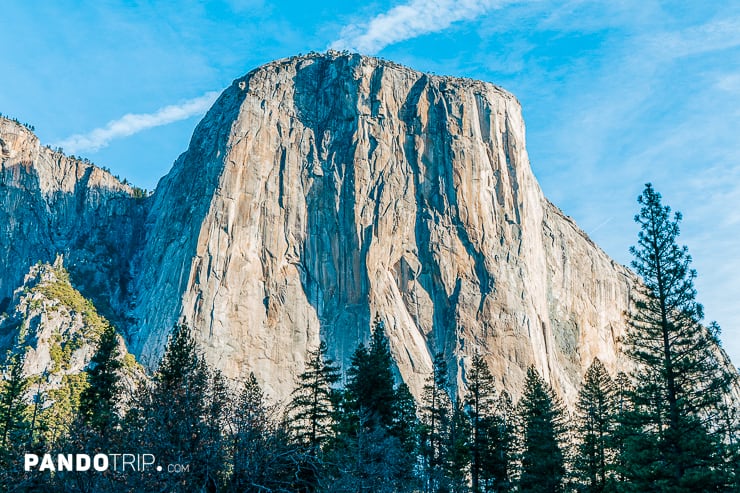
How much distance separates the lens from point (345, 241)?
97438 millimetres

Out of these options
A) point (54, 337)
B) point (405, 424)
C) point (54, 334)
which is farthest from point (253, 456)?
point (54, 334)

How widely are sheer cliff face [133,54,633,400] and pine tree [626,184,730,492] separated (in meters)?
59.7

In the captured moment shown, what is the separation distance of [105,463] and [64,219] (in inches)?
4599

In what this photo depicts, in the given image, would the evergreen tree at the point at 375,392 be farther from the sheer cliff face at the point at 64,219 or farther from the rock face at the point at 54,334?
the sheer cliff face at the point at 64,219

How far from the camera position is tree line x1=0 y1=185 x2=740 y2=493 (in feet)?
56.4

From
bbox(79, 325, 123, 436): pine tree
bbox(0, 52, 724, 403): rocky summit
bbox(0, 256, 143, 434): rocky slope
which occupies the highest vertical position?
bbox(0, 52, 724, 403): rocky summit

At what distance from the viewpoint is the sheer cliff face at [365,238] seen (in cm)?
9012

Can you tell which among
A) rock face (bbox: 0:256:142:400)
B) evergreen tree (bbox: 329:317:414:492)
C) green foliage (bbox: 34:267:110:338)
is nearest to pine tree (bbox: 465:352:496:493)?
evergreen tree (bbox: 329:317:414:492)

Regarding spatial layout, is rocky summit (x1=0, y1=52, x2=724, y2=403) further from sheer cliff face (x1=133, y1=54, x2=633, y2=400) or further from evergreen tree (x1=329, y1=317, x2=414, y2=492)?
evergreen tree (x1=329, y1=317, x2=414, y2=492)

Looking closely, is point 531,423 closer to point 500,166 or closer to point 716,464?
point 716,464

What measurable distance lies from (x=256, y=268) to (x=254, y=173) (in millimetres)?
15919

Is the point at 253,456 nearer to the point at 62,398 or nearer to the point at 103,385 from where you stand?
the point at 103,385

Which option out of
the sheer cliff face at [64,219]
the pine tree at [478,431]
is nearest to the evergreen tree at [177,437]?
the pine tree at [478,431]

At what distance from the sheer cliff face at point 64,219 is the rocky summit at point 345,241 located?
15.8 inches
